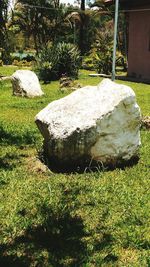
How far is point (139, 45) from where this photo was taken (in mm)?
20562

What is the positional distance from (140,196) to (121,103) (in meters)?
1.50

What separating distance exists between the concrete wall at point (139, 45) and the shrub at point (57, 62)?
10.2 ft

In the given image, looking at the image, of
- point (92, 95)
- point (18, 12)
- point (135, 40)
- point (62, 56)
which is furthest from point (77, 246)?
point (18, 12)

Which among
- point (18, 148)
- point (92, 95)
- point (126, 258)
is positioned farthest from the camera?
point (18, 148)

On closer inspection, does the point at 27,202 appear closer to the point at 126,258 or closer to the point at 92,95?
the point at 126,258

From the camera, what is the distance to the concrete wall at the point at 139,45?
1998 cm

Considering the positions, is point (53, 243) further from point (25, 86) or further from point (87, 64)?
point (87, 64)

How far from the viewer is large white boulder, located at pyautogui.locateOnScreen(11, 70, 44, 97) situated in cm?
1418

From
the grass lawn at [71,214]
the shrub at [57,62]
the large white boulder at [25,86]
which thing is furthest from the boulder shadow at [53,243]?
the shrub at [57,62]

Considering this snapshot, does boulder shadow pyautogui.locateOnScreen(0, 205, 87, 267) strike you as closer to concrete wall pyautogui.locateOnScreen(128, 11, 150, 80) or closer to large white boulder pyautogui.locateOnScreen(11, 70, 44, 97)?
large white boulder pyautogui.locateOnScreen(11, 70, 44, 97)

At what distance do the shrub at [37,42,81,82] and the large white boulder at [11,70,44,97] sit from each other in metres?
3.99

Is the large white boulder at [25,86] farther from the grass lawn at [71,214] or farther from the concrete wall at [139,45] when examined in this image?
the concrete wall at [139,45]

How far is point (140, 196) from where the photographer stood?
5594 mm

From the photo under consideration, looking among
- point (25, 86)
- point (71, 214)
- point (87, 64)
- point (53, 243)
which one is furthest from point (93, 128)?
point (87, 64)
